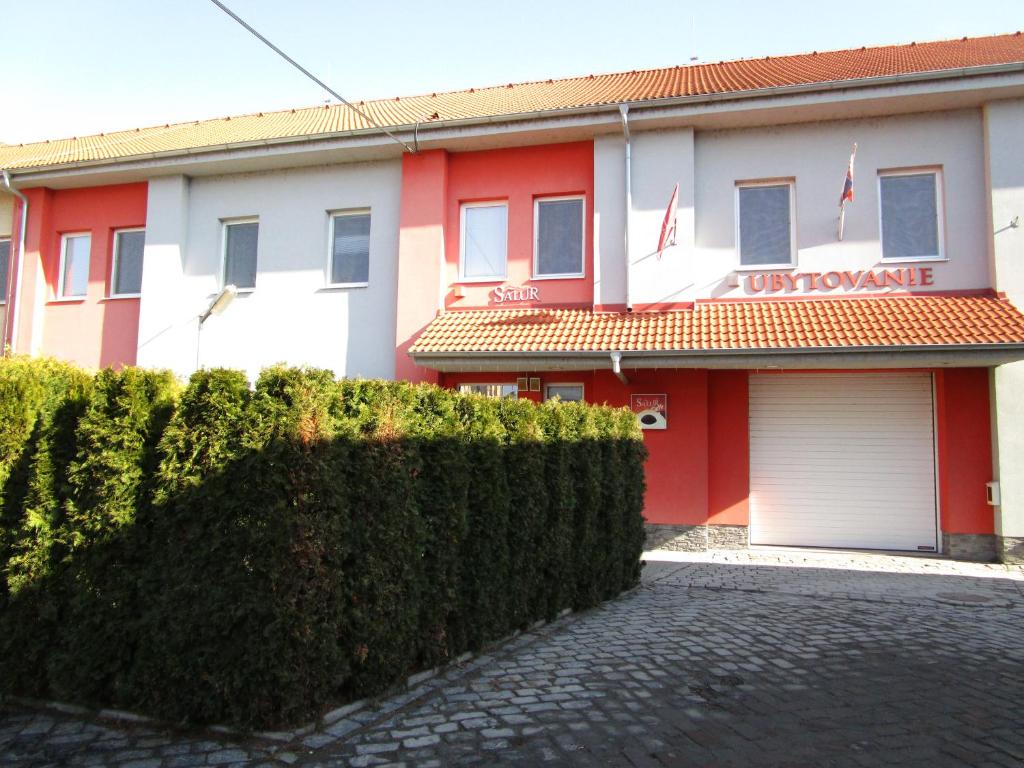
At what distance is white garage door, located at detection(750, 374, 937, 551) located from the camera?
1209 centimetres

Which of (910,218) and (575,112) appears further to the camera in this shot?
(575,112)

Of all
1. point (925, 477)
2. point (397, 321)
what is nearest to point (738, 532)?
point (925, 477)

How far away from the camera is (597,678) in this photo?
5.26 m

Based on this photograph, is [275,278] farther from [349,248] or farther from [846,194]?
[846,194]

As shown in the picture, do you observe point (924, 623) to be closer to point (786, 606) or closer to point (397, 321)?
point (786, 606)

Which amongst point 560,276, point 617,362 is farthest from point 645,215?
point 617,362

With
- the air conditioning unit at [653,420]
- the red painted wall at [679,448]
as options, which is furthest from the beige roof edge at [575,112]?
the air conditioning unit at [653,420]

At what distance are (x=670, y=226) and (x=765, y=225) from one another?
190cm

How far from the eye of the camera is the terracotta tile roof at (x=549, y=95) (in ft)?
42.5

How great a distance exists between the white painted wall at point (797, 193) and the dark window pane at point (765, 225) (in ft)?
0.81

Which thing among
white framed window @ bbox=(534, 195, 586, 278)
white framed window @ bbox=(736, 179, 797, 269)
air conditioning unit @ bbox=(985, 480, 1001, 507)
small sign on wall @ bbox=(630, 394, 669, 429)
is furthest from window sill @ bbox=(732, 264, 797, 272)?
air conditioning unit @ bbox=(985, 480, 1001, 507)

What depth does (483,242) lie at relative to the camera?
1385 cm

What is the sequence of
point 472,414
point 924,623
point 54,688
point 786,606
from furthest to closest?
point 786,606 → point 924,623 → point 472,414 → point 54,688

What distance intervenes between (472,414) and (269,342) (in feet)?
31.4
